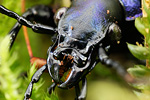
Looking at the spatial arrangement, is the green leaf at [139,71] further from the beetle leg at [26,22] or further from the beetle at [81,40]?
the beetle leg at [26,22]

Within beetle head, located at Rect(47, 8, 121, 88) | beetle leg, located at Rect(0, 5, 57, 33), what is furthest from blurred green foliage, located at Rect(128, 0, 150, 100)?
beetle leg, located at Rect(0, 5, 57, 33)

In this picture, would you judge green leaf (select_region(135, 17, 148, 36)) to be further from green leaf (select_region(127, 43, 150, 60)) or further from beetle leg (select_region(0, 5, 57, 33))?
beetle leg (select_region(0, 5, 57, 33))

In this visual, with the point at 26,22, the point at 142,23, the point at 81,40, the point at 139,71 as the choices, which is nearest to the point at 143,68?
the point at 139,71

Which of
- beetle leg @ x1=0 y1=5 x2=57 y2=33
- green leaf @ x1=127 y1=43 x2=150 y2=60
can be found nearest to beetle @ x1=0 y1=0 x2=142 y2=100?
beetle leg @ x1=0 y1=5 x2=57 y2=33

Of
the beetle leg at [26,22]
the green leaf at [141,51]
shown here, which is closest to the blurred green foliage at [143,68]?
the green leaf at [141,51]

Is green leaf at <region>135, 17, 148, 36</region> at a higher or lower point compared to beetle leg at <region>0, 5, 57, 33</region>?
lower

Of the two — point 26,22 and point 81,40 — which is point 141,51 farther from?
point 26,22

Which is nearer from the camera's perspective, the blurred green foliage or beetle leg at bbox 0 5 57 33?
the blurred green foliage

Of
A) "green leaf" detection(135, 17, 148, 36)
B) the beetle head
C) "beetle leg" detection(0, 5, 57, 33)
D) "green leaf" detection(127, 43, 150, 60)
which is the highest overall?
"beetle leg" detection(0, 5, 57, 33)
